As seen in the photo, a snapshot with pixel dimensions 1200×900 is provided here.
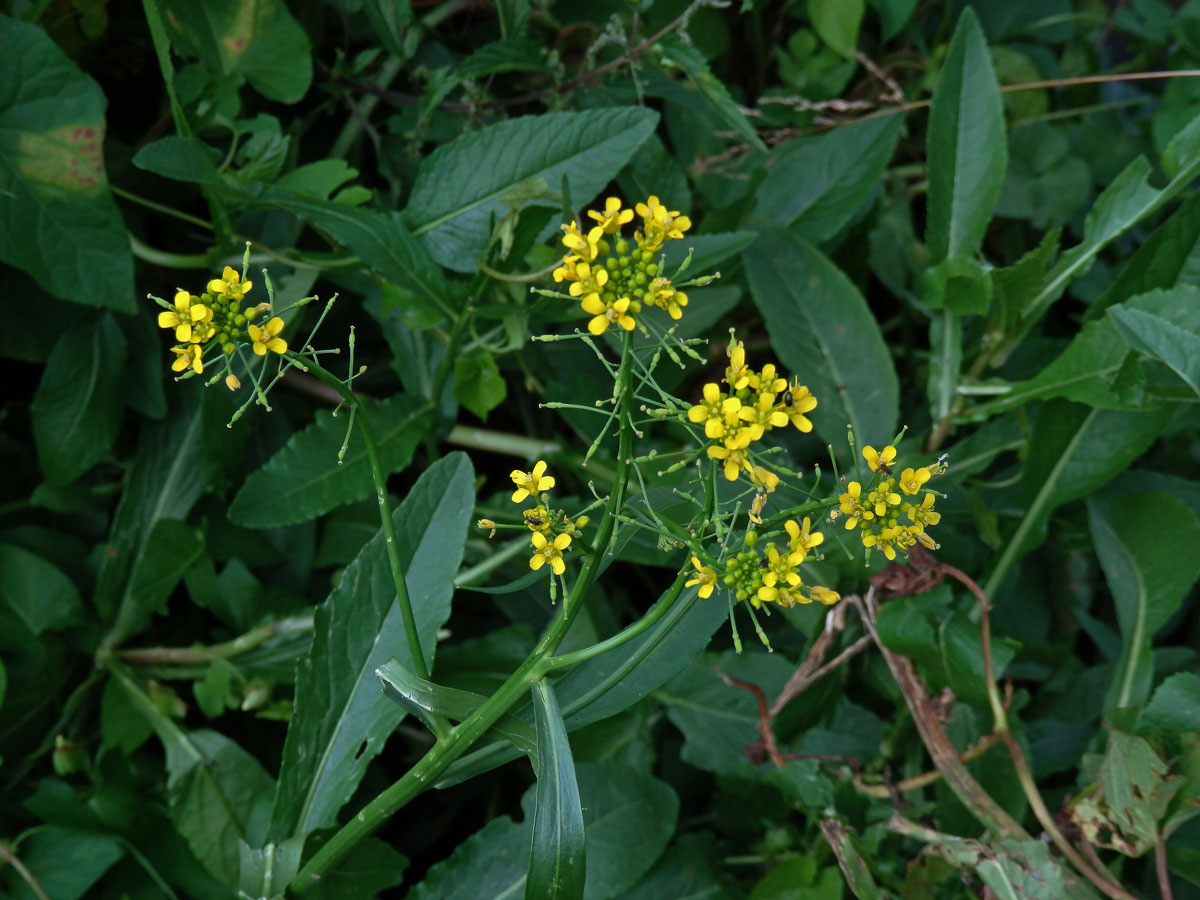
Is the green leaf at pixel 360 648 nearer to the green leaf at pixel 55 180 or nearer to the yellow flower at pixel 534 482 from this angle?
the yellow flower at pixel 534 482

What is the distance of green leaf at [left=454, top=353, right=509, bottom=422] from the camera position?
62.5 inches

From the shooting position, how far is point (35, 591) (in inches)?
67.2

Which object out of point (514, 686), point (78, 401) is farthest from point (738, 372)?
point (78, 401)

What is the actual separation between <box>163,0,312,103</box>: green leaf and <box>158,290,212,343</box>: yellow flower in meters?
0.82

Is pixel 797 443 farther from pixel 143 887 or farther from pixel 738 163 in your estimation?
pixel 143 887

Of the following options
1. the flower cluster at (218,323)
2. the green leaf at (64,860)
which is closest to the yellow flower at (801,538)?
the flower cluster at (218,323)

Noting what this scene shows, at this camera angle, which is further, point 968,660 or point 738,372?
point 968,660

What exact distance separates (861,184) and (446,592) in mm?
1108

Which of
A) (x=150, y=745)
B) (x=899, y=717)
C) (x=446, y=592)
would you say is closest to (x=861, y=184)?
(x=899, y=717)

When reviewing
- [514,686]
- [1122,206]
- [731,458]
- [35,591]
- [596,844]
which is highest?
[731,458]

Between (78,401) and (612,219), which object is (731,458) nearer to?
(612,219)

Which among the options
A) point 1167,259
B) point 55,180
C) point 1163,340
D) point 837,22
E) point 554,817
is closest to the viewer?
point 554,817

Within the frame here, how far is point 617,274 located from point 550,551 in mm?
278

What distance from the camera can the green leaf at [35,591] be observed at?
1692mm
